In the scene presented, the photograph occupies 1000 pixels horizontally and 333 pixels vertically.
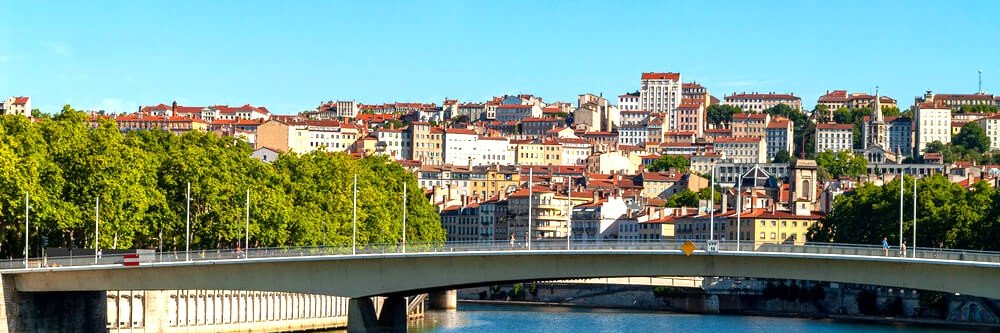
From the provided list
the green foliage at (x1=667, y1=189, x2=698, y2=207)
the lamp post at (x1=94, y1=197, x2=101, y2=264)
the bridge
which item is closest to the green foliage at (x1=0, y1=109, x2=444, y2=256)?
the lamp post at (x1=94, y1=197, x2=101, y2=264)

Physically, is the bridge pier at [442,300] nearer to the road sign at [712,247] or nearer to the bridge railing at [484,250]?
the bridge railing at [484,250]

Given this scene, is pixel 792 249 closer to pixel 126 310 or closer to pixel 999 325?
pixel 126 310

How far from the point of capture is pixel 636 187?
191m

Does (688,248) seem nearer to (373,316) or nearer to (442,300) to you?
(373,316)

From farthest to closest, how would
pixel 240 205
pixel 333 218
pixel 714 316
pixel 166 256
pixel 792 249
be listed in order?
pixel 714 316 → pixel 333 218 → pixel 240 205 → pixel 166 256 → pixel 792 249

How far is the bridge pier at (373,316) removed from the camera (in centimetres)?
6141

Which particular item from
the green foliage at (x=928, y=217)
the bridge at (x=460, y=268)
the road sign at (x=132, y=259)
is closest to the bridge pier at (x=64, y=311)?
the bridge at (x=460, y=268)

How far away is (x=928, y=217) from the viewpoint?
9194 cm

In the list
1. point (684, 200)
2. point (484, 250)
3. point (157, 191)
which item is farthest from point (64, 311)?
point (684, 200)

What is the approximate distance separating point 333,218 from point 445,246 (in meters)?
24.6

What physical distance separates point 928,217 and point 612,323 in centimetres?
1350

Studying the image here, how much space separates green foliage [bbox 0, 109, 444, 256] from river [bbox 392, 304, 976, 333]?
521 centimetres

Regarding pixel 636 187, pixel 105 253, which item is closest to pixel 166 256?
pixel 105 253

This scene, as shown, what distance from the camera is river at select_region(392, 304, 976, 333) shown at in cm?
8894
